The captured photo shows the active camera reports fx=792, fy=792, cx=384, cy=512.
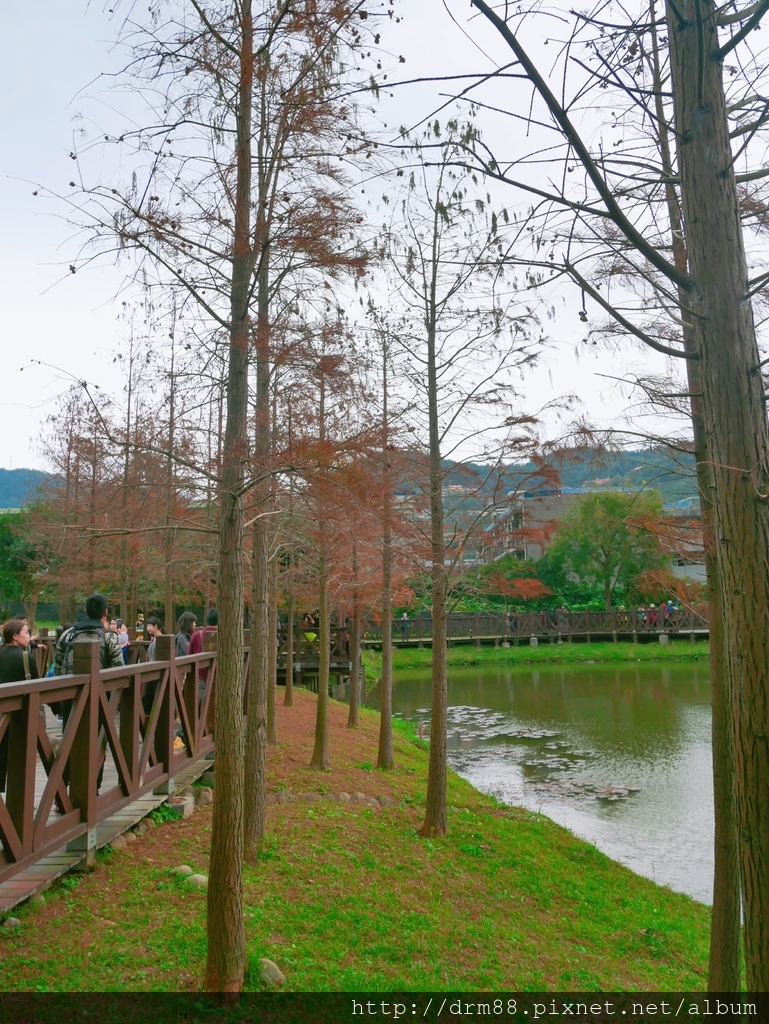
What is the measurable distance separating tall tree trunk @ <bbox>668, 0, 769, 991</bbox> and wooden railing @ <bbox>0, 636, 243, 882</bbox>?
3282 millimetres

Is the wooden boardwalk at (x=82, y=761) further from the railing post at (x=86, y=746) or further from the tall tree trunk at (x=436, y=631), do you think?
the tall tree trunk at (x=436, y=631)

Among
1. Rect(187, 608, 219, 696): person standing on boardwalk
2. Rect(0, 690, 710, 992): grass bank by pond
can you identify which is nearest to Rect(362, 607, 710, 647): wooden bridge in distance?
Rect(0, 690, 710, 992): grass bank by pond

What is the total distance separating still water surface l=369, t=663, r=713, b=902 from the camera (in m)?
10.6

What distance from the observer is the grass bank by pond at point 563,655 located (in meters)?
36.9

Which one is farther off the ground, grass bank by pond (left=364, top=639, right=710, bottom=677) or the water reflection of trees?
grass bank by pond (left=364, top=639, right=710, bottom=677)


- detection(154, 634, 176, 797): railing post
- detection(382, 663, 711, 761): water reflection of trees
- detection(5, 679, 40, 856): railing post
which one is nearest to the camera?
detection(5, 679, 40, 856): railing post

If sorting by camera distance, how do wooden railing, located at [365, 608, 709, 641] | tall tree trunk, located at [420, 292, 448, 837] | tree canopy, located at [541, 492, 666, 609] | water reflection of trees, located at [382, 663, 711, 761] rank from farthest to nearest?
wooden railing, located at [365, 608, 709, 641], tree canopy, located at [541, 492, 666, 609], water reflection of trees, located at [382, 663, 711, 761], tall tree trunk, located at [420, 292, 448, 837]

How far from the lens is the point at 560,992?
4.93m

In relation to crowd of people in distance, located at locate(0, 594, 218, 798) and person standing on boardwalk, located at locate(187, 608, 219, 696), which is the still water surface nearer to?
person standing on boardwalk, located at locate(187, 608, 219, 696)

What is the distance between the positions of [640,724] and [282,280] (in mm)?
17427

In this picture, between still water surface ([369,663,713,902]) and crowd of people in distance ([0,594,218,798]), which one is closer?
crowd of people in distance ([0,594,218,798])

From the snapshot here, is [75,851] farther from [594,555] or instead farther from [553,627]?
[594,555]

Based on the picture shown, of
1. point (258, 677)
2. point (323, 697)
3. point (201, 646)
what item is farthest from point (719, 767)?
point (323, 697)

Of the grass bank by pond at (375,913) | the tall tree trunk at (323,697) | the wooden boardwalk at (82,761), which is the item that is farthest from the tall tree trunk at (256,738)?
the tall tree trunk at (323,697)
